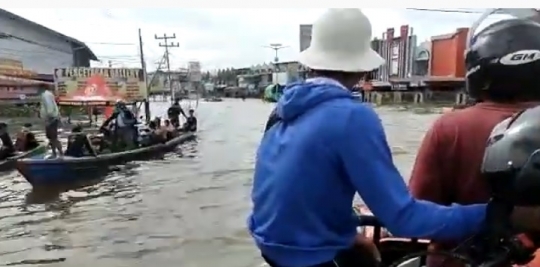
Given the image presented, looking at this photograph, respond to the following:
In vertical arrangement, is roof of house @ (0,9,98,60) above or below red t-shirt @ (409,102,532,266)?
above

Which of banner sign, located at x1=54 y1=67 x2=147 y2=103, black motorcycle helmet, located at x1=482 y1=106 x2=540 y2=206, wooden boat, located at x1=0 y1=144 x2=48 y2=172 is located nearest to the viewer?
black motorcycle helmet, located at x1=482 y1=106 x2=540 y2=206

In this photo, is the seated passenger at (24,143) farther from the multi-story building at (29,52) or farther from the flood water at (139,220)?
the multi-story building at (29,52)

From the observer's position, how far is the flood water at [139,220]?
9109 mm

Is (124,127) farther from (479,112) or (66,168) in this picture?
(479,112)

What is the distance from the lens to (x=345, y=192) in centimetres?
192

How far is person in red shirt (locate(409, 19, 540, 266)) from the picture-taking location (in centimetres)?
200

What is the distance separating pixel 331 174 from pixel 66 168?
14.1 meters

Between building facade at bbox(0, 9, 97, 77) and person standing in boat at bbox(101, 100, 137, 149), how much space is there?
60.6 ft

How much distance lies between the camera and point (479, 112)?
2.11 m

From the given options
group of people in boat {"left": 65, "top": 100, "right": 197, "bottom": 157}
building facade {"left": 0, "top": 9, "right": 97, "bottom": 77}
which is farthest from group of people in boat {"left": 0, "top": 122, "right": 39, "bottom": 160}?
building facade {"left": 0, "top": 9, "right": 97, "bottom": 77}

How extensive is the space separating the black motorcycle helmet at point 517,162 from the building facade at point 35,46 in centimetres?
3650

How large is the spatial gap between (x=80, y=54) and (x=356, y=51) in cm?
4791

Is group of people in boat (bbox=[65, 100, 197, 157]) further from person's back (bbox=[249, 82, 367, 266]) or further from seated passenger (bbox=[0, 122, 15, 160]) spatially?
person's back (bbox=[249, 82, 367, 266])

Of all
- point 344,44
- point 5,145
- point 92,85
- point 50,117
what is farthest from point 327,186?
point 92,85
